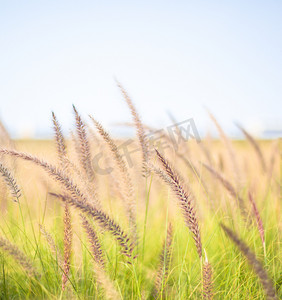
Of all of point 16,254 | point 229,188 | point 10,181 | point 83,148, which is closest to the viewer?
point 16,254

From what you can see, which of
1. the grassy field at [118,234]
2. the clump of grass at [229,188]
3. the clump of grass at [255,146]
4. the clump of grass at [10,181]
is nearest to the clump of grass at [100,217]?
the grassy field at [118,234]

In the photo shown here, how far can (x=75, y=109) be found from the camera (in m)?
1.45

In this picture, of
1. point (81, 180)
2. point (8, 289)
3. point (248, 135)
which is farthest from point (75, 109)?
point (248, 135)

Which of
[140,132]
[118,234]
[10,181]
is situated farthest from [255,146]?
[10,181]

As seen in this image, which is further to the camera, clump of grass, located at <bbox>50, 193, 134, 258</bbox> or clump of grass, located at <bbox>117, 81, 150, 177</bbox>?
clump of grass, located at <bbox>117, 81, 150, 177</bbox>

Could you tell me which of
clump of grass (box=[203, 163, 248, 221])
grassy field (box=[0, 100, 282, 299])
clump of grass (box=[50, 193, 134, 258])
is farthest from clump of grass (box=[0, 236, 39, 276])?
clump of grass (box=[203, 163, 248, 221])

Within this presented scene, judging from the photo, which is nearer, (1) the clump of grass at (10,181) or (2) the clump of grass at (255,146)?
(1) the clump of grass at (10,181)

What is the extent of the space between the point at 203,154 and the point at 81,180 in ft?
4.74

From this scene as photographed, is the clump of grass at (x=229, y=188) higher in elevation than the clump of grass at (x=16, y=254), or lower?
lower

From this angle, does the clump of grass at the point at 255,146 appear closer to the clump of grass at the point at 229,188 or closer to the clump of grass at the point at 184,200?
the clump of grass at the point at 229,188

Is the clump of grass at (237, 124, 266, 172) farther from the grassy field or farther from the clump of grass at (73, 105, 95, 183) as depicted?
the clump of grass at (73, 105, 95, 183)

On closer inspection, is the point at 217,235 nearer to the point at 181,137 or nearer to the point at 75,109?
the point at 181,137

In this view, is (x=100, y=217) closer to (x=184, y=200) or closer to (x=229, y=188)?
(x=184, y=200)

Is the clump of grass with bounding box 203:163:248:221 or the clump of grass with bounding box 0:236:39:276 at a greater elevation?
the clump of grass with bounding box 0:236:39:276
